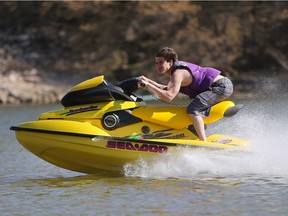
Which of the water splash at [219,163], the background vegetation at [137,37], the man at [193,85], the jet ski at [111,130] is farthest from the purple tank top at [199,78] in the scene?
the background vegetation at [137,37]

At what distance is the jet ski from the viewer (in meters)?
8.14

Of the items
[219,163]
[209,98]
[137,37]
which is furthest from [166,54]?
[137,37]

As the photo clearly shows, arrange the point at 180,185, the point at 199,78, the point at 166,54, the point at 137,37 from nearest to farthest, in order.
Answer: the point at 180,185 → the point at 166,54 → the point at 199,78 → the point at 137,37

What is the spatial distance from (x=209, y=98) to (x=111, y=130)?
1155 millimetres

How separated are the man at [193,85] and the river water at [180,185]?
1.50 feet

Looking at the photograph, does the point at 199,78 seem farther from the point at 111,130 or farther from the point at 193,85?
the point at 111,130

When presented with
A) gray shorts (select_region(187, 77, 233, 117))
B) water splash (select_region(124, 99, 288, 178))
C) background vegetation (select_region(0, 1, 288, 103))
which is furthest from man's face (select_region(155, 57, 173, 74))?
background vegetation (select_region(0, 1, 288, 103))

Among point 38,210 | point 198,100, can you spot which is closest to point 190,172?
point 198,100

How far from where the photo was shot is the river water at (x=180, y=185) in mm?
6688

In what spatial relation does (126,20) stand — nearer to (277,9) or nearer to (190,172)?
(277,9)

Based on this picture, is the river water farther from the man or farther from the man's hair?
the man's hair

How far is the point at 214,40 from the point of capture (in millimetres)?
30109

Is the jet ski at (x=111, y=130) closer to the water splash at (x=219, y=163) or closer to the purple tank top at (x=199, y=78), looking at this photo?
the water splash at (x=219, y=163)

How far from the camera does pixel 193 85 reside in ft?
27.3
